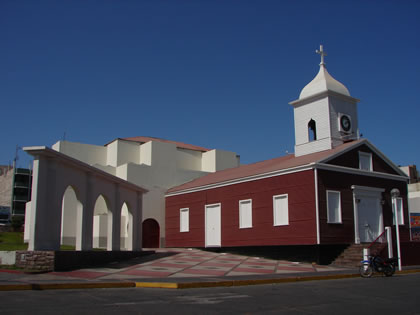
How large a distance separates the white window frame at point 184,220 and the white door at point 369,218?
12061 mm

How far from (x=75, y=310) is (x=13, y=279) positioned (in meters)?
5.45

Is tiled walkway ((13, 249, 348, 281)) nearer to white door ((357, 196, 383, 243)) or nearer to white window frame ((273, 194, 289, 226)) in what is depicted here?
white window frame ((273, 194, 289, 226))

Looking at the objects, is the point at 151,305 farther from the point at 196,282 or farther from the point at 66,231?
the point at 66,231

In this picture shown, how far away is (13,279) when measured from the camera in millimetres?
12828

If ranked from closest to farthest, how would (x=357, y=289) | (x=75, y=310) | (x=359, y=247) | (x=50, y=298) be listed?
(x=75, y=310) → (x=50, y=298) → (x=357, y=289) → (x=359, y=247)

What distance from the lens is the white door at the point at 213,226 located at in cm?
2883

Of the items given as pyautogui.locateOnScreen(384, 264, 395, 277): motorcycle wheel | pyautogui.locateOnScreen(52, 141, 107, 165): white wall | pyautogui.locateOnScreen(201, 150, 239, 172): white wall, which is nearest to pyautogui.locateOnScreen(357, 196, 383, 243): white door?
pyautogui.locateOnScreen(384, 264, 395, 277): motorcycle wheel

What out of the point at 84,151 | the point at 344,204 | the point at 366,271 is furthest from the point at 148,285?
the point at 84,151

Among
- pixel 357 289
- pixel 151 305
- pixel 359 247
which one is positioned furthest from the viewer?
pixel 359 247

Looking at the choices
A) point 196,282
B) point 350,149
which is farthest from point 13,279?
point 350,149

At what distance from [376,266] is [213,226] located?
13456mm

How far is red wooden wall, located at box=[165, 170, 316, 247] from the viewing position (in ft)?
75.8

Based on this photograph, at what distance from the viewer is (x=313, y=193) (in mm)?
22766

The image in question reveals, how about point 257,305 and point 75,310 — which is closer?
point 75,310
